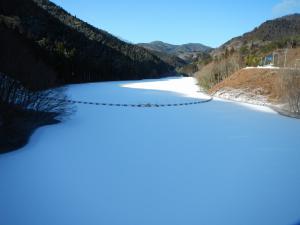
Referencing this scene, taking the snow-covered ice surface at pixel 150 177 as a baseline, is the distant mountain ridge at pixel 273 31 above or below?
above

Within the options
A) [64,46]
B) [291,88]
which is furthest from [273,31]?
[291,88]

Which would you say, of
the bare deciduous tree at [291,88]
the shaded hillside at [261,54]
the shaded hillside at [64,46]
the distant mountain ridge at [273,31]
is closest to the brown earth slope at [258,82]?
the shaded hillside at [261,54]

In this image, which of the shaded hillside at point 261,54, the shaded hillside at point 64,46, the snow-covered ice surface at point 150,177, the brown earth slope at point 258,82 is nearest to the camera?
the snow-covered ice surface at point 150,177

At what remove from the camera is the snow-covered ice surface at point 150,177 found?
6566 millimetres

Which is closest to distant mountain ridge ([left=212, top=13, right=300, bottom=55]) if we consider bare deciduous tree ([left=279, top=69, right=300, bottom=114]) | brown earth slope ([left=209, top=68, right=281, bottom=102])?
brown earth slope ([left=209, top=68, right=281, bottom=102])

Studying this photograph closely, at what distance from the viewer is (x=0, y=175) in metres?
8.23

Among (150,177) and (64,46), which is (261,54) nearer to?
(64,46)

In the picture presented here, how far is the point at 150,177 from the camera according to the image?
8625 millimetres

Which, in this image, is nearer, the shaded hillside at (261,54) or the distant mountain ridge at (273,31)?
the shaded hillside at (261,54)

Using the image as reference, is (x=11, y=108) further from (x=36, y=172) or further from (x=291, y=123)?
(x=291, y=123)

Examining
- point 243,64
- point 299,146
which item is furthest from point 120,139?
point 243,64

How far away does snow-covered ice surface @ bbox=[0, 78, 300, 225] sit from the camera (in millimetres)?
6566

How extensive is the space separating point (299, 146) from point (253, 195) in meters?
6.69

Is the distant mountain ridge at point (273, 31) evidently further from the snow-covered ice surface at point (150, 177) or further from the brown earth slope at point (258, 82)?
the snow-covered ice surface at point (150, 177)
